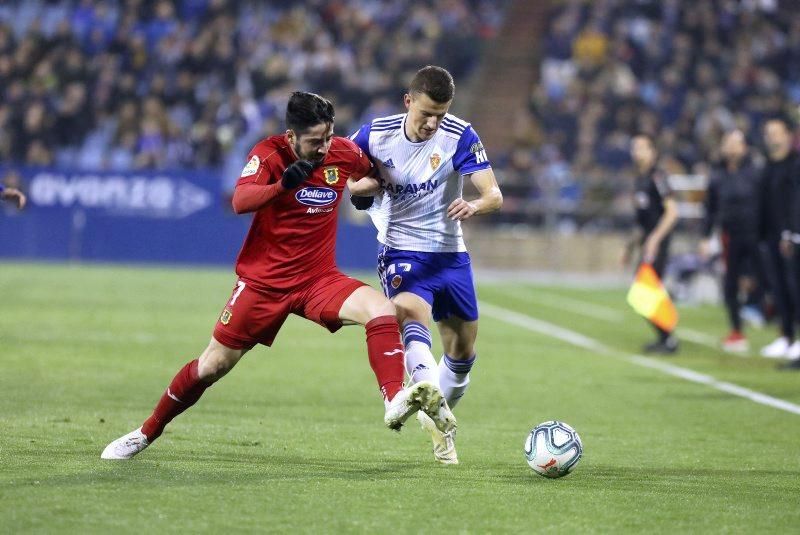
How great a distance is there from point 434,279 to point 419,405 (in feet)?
4.84

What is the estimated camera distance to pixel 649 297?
1396cm

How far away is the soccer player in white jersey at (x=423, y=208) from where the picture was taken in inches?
300

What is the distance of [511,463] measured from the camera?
7.32m

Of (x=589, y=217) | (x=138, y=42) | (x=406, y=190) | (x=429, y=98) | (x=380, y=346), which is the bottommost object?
(x=589, y=217)

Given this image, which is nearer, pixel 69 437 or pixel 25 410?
pixel 69 437

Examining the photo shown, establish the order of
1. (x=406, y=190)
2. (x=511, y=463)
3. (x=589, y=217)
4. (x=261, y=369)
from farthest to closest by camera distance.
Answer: (x=589, y=217), (x=261, y=369), (x=406, y=190), (x=511, y=463)

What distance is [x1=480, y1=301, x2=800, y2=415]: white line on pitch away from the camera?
10914 mm

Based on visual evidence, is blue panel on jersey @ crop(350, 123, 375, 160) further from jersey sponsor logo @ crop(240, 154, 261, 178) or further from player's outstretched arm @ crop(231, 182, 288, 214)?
player's outstretched arm @ crop(231, 182, 288, 214)

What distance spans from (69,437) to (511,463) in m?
2.49

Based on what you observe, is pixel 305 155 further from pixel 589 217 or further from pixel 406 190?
pixel 589 217

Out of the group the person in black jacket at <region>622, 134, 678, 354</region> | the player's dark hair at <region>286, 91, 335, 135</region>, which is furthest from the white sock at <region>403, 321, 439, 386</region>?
the person in black jacket at <region>622, 134, 678, 354</region>

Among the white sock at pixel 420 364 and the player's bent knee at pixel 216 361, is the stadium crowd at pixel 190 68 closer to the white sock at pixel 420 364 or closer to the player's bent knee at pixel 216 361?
the white sock at pixel 420 364

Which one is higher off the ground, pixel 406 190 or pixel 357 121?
pixel 406 190


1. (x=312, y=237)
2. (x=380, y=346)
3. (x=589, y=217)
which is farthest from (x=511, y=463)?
(x=589, y=217)
